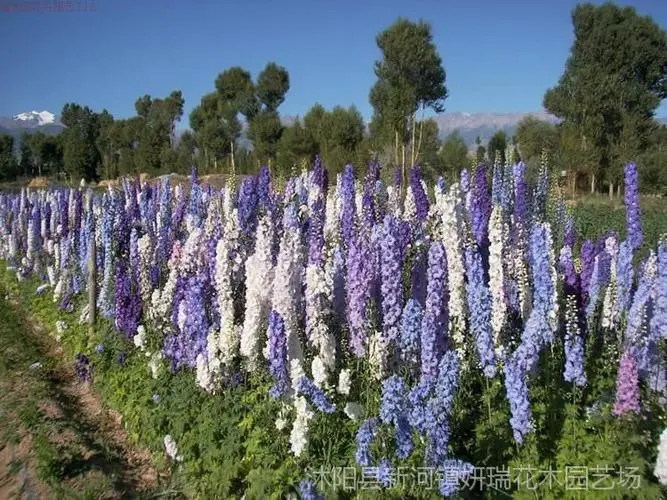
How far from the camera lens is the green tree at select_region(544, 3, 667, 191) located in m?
36.9

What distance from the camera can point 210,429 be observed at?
5.25 meters

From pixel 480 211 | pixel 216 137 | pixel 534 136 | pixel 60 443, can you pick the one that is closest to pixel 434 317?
pixel 480 211

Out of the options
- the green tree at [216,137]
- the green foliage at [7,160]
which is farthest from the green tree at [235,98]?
the green foliage at [7,160]

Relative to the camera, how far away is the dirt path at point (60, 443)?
208 inches

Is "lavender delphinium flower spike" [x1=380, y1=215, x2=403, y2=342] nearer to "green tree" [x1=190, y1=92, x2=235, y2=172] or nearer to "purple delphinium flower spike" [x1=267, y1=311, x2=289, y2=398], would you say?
"purple delphinium flower spike" [x1=267, y1=311, x2=289, y2=398]

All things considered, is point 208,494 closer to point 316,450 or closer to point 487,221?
point 316,450

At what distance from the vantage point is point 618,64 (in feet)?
139

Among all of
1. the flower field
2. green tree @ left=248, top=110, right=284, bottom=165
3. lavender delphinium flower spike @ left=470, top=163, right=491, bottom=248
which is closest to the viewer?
the flower field

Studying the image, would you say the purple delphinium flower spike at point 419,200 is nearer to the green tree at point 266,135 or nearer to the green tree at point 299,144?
the green tree at point 299,144

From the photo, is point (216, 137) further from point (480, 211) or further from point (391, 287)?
point (391, 287)

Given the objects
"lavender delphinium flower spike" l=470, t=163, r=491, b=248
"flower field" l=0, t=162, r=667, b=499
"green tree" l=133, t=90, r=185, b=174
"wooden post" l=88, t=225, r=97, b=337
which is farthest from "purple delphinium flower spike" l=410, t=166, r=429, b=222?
"green tree" l=133, t=90, r=185, b=174

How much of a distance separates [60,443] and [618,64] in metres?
45.1

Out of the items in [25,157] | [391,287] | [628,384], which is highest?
[25,157]

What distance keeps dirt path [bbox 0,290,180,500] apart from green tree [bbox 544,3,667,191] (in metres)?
33.4
